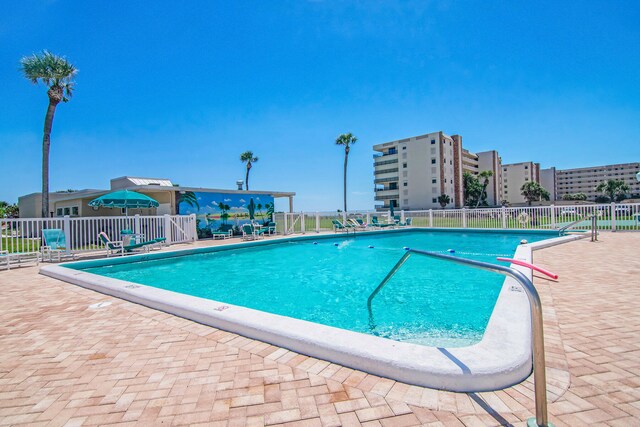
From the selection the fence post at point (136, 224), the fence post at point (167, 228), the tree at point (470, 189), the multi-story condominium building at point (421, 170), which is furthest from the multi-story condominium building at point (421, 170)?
the fence post at point (136, 224)

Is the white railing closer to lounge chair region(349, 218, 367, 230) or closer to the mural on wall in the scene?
the mural on wall

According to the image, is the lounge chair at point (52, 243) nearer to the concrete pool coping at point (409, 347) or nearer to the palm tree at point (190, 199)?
the palm tree at point (190, 199)

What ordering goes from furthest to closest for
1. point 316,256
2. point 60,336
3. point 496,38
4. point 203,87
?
point 203,87
point 496,38
point 316,256
point 60,336

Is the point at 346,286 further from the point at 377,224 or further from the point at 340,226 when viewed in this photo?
the point at 377,224

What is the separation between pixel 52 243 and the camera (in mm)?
9094

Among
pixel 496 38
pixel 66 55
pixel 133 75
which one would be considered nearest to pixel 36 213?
pixel 66 55

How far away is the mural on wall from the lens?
17.3 m

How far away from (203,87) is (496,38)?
15.2 m

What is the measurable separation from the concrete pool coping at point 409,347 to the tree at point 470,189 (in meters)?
75.6

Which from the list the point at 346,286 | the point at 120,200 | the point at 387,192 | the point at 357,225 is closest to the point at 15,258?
the point at 120,200

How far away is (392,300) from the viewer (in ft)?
17.9

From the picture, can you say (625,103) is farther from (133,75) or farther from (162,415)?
(133,75)

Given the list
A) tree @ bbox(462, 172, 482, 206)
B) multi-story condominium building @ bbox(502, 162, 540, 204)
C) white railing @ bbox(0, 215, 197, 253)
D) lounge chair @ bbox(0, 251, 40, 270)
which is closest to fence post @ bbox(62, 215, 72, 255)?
white railing @ bbox(0, 215, 197, 253)

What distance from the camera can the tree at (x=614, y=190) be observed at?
82.8 metres
